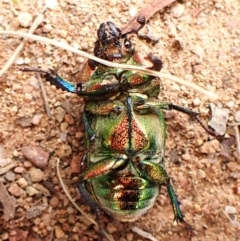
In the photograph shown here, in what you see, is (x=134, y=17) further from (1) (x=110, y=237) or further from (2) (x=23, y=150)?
(1) (x=110, y=237)

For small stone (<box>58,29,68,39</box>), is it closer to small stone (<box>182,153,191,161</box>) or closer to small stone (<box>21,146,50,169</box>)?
small stone (<box>21,146,50,169</box>)

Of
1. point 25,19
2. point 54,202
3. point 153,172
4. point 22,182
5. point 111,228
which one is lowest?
point 111,228

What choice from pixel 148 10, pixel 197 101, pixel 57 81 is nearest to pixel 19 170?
pixel 57 81

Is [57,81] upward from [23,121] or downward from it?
upward

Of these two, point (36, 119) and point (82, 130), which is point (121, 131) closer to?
point (82, 130)

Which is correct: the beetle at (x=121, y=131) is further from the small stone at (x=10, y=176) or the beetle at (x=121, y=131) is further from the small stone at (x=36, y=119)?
the small stone at (x=10, y=176)

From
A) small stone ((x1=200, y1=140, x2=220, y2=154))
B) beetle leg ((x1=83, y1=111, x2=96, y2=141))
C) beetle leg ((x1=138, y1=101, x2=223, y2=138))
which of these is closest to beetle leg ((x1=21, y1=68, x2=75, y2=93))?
beetle leg ((x1=83, y1=111, x2=96, y2=141))

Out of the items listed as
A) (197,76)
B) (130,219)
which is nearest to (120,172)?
(130,219)

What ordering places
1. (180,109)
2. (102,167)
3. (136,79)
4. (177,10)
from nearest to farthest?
1. (102,167)
2. (136,79)
3. (180,109)
4. (177,10)
